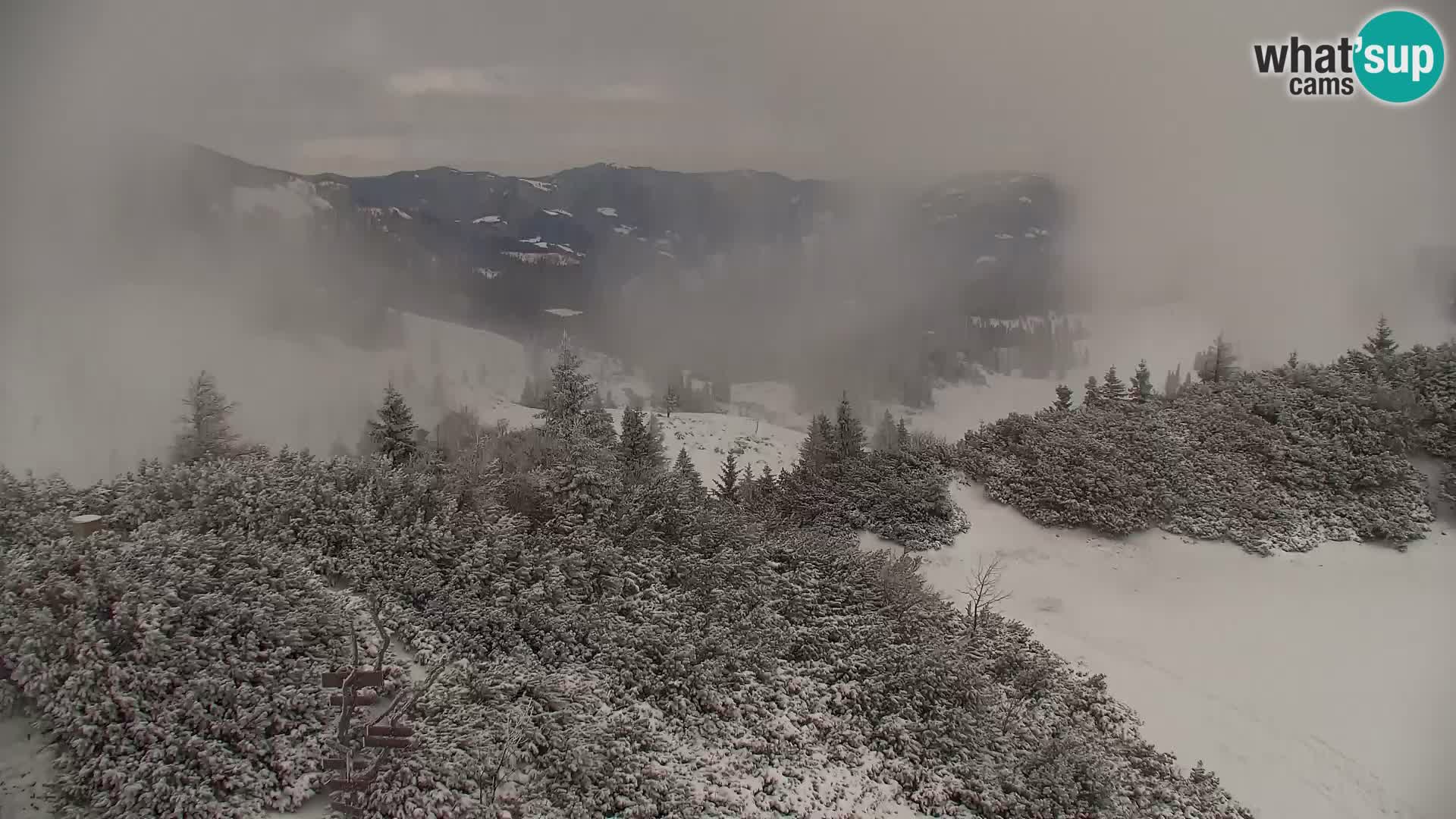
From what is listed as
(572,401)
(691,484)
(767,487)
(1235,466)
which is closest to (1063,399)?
(1235,466)

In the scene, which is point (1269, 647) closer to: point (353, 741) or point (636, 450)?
point (636, 450)

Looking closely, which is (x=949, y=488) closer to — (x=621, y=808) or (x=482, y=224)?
(x=621, y=808)

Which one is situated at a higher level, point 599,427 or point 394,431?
point 394,431

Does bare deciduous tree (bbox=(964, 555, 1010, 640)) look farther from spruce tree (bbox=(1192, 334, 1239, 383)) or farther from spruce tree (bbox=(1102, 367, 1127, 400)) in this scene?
spruce tree (bbox=(1192, 334, 1239, 383))

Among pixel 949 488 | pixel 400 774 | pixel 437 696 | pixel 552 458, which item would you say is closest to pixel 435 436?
pixel 552 458

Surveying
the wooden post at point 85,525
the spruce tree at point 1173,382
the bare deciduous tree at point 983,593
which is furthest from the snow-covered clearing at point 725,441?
the wooden post at point 85,525

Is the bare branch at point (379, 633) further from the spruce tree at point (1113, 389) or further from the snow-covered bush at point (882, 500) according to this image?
the spruce tree at point (1113, 389)
